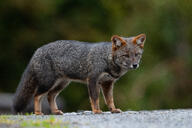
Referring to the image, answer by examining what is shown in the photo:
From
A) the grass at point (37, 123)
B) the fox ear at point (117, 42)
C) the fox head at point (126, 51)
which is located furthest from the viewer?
the fox ear at point (117, 42)

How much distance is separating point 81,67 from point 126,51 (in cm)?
102

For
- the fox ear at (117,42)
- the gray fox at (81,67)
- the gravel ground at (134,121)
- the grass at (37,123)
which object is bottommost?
the gravel ground at (134,121)

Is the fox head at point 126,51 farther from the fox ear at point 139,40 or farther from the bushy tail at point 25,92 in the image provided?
the bushy tail at point 25,92

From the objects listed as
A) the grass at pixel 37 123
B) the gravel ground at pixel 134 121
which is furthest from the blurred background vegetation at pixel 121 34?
the grass at pixel 37 123

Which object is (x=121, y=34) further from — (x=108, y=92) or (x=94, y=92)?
(x=94, y=92)

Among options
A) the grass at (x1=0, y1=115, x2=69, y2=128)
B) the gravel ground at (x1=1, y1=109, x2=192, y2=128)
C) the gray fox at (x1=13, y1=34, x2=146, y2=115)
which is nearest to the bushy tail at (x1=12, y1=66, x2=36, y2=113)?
the gray fox at (x1=13, y1=34, x2=146, y2=115)

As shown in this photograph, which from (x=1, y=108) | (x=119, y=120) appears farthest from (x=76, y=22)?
(x=119, y=120)

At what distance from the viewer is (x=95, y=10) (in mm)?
30547

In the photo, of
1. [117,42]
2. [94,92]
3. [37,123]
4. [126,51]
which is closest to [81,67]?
[94,92]

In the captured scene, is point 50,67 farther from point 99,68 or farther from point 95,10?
point 95,10

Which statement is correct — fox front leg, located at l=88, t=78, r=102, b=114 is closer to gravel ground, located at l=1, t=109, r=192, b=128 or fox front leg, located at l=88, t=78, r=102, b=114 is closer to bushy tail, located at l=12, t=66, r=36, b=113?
gravel ground, located at l=1, t=109, r=192, b=128

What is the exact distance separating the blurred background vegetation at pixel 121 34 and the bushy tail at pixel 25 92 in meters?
9.63

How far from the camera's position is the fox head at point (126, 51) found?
13.1 meters

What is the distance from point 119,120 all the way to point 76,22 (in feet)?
61.1
